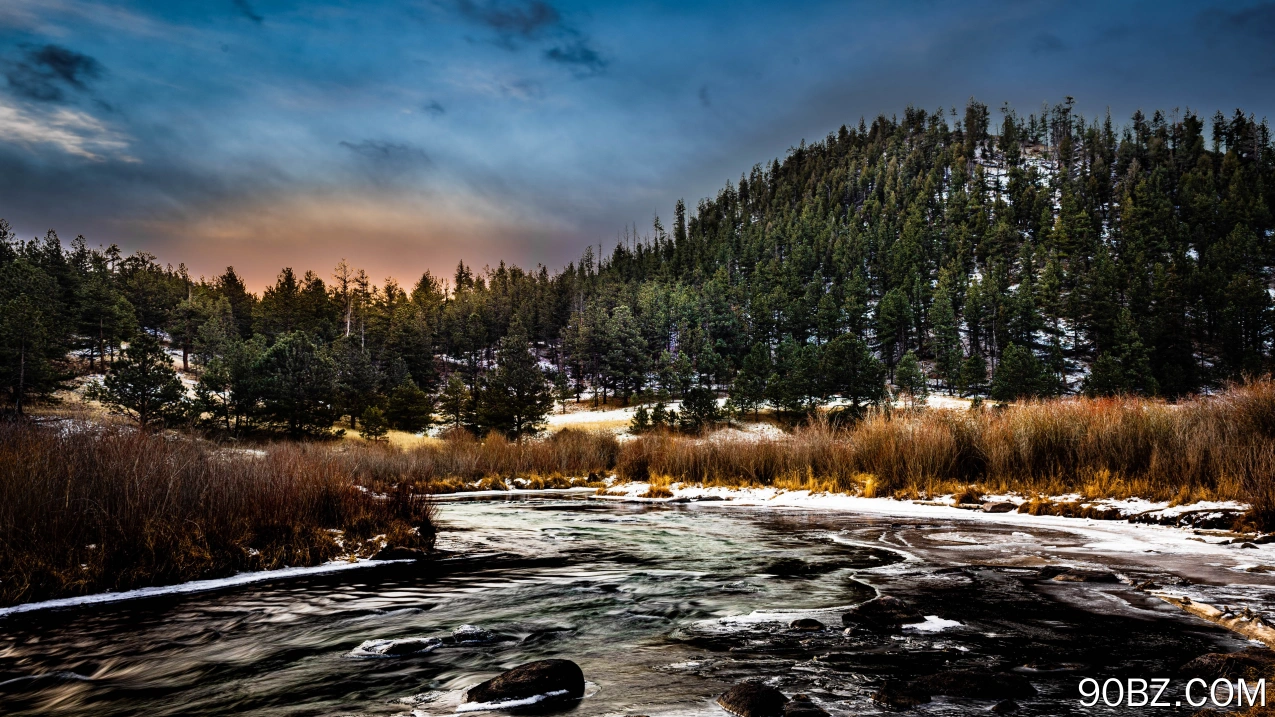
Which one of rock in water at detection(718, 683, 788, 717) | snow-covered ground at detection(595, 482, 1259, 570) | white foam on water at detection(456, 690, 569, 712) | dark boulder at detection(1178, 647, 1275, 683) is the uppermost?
rock in water at detection(718, 683, 788, 717)

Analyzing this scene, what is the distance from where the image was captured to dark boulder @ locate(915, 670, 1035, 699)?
295 cm

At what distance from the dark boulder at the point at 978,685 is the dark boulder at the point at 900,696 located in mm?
61

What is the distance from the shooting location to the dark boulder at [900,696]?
9.39 feet

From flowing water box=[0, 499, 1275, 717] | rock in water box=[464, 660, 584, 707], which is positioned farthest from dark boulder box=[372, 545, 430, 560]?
rock in water box=[464, 660, 584, 707]

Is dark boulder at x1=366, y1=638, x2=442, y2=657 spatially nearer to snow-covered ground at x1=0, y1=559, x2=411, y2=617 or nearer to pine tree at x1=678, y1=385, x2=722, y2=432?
snow-covered ground at x1=0, y1=559, x2=411, y2=617

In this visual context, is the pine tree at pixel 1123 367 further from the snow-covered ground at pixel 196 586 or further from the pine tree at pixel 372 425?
the snow-covered ground at pixel 196 586

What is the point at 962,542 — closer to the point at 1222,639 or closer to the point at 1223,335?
the point at 1222,639

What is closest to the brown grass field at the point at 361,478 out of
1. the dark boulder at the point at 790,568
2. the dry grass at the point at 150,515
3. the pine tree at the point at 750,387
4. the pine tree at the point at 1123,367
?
the dry grass at the point at 150,515

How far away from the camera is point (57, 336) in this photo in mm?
59594

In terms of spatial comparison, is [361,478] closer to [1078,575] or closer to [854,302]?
[1078,575]

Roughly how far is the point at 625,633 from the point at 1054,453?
10.7 meters

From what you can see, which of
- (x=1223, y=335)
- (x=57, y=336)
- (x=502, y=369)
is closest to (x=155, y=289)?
(x=57, y=336)

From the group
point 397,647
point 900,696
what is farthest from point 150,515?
point 900,696

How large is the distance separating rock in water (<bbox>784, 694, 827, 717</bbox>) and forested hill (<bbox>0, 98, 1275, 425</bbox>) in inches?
2035
